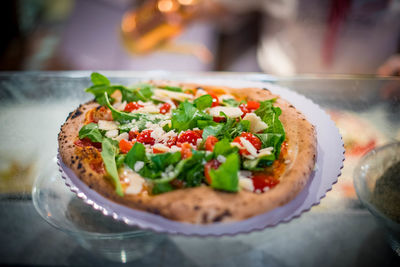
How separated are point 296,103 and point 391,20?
3.01m

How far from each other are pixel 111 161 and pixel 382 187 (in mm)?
1499

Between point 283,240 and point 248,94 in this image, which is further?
point 248,94

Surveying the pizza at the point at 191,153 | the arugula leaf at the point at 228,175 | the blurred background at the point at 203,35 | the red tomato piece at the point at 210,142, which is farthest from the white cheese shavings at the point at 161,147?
the blurred background at the point at 203,35

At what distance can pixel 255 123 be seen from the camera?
187 centimetres

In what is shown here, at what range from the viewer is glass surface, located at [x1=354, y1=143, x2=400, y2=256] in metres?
1.66

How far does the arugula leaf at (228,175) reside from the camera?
1455 millimetres

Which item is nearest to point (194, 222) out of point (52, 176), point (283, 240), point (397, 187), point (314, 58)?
point (283, 240)

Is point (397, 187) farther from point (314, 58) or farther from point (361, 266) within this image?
point (314, 58)

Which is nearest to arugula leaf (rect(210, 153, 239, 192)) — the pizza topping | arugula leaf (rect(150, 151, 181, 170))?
the pizza topping

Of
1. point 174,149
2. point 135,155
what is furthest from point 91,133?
point 174,149

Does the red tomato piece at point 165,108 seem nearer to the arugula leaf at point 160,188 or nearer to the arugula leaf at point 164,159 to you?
the arugula leaf at point 164,159

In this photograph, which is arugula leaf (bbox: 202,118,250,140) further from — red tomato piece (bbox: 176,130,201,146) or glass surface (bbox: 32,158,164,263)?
glass surface (bbox: 32,158,164,263)

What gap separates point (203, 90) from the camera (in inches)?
94.2

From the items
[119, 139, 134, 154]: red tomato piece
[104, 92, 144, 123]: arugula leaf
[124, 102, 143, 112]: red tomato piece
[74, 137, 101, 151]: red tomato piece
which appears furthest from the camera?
[124, 102, 143, 112]: red tomato piece
